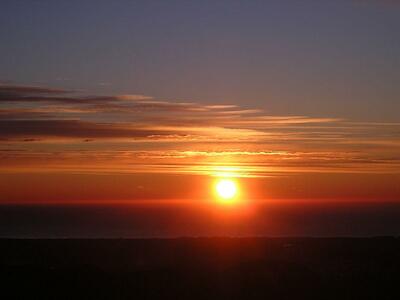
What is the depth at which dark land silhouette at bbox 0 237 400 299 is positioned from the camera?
2112 cm

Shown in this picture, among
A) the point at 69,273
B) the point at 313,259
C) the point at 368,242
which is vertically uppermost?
the point at 368,242

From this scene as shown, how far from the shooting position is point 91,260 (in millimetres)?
30969

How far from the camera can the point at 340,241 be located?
3838 cm

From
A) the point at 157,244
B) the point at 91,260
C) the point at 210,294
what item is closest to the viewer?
the point at 210,294

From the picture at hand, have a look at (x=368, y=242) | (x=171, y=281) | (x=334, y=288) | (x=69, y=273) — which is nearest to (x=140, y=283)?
(x=171, y=281)

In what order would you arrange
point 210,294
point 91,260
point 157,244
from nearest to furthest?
point 210,294 < point 91,260 < point 157,244

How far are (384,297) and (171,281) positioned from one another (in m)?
5.99

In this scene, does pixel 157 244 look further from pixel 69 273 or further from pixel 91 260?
pixel 69 273

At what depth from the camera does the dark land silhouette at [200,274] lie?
69.3ft

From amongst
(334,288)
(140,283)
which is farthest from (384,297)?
(140,283)

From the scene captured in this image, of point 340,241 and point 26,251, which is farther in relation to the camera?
point 340,241

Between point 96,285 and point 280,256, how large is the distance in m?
13.0

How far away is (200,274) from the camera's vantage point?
75.9ft

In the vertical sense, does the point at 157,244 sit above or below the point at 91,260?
above
